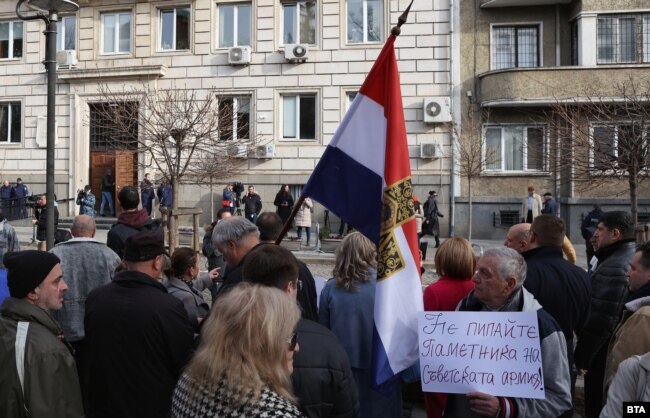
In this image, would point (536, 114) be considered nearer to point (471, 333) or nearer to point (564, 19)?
point (564, 19)

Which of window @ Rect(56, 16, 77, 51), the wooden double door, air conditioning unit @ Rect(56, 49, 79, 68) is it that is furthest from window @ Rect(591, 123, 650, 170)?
window @ Rect(56, 16, 77, 51)

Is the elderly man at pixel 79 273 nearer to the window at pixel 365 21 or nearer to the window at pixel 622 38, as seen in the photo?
the window at pixel 365 21

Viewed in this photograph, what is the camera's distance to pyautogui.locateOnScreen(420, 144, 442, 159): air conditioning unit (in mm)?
20766

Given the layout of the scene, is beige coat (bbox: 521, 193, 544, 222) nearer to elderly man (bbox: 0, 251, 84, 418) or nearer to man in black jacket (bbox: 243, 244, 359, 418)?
man in black jacket (bbox: 243, 244, 359, 418)

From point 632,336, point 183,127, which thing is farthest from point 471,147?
point 632,336

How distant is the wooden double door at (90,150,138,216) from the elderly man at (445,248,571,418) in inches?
874

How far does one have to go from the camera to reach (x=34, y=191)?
2397 cm

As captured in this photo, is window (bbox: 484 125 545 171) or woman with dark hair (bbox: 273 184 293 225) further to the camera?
window (bbox: 484 125 545 171)

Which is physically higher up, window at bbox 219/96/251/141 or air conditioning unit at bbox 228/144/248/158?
window at bbox 219/96/251/141

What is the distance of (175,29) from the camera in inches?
911

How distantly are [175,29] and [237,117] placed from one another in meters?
4.42

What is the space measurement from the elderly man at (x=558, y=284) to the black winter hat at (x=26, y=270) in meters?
2.92

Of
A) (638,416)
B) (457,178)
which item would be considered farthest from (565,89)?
(638,416)

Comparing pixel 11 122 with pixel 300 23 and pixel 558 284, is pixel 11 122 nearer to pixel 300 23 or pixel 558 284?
pixel 300 23
